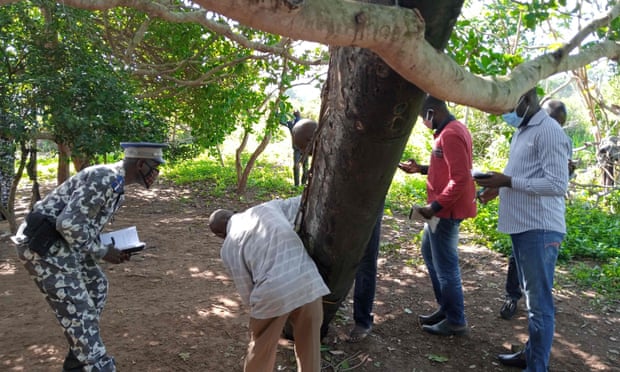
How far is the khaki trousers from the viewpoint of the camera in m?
2.54

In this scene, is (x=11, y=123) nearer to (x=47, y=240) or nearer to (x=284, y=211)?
(x=47, y=240)

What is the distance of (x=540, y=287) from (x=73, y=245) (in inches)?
107

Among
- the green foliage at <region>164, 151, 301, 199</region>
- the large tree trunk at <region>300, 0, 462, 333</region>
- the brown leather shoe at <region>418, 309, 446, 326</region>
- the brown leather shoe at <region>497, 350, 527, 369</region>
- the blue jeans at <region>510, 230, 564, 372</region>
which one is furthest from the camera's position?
the green foliage at <region>164, 151, 301, 199</region>

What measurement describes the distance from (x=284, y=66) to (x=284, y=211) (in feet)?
16.4

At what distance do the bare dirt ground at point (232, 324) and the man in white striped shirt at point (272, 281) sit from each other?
2.28 ft

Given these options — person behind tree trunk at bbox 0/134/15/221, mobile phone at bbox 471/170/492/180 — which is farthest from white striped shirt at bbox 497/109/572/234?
person behind tree trunk at bbox 0/134/15/221

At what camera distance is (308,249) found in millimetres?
2652

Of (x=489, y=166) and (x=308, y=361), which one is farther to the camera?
(x=489, y=166)

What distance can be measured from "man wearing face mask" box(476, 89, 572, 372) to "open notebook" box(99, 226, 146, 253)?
2.33 metres

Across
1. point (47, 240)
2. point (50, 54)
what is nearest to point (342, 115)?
point (47, 240)

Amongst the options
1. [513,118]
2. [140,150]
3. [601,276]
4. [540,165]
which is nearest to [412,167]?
[513,118]

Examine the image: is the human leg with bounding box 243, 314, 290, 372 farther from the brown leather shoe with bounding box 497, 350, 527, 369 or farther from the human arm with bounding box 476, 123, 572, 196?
the brown leather shoe with bounding box 497, 350, 527, 369

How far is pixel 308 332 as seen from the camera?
2617mm

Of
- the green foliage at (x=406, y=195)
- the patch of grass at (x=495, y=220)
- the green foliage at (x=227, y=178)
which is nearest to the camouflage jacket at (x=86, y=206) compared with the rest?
the patch of grass at (x=495, y=220)
